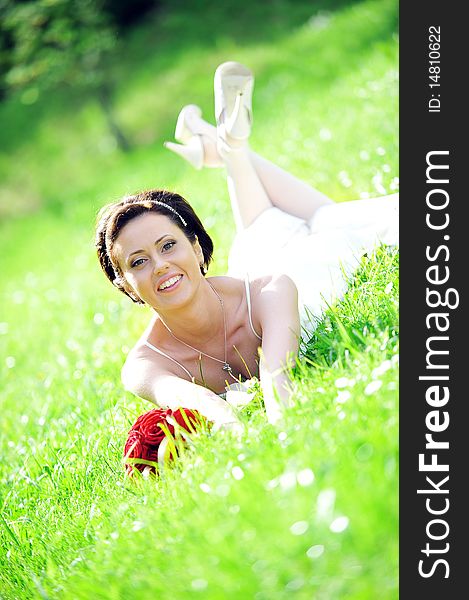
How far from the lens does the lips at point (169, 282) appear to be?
3670 millimetres

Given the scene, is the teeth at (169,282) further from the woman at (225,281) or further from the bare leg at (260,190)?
the bare leg at (260,190)

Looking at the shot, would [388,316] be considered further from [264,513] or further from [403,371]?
[264,513]

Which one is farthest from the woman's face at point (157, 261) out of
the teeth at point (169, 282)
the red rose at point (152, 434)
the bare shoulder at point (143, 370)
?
the red rose at point (152, 434)

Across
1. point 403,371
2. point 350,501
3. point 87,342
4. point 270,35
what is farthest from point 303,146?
point 270,35

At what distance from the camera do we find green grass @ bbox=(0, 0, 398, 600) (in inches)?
89.6

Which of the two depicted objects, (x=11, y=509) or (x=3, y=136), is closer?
(x=11, y=509)

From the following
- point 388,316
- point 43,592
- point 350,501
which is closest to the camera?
point 350,501

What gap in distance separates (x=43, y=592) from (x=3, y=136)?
14.6m

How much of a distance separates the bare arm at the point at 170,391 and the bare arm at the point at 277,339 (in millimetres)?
191

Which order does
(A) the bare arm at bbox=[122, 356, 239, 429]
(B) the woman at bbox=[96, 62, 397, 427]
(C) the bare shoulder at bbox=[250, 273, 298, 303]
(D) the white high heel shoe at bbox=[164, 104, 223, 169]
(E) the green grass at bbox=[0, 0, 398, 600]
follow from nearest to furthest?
(E) the green grass at bbox=[0, 0, 398, 600]
(A) the bare arm at bbox=[122, 356, 239, 429]
(B) the woman at bbox=[96, 62, 397, 427]
(C) the bare shoulder at bbox=[250, 273, 298, 303]
(D) the white high heel shoe at bbox=[164, 104, 223, 169]

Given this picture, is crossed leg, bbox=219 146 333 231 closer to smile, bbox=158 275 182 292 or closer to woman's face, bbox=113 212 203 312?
woman's face, bbox=113 212 203 312

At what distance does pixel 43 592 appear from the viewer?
2.97 m

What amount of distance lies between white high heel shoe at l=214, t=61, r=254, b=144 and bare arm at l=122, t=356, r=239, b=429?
4.83 feet

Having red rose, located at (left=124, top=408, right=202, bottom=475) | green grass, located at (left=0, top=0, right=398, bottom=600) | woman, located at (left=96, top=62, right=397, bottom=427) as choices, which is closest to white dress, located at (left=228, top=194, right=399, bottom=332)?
woman, located at (left=96, top=62, right=397, bottom=427)
